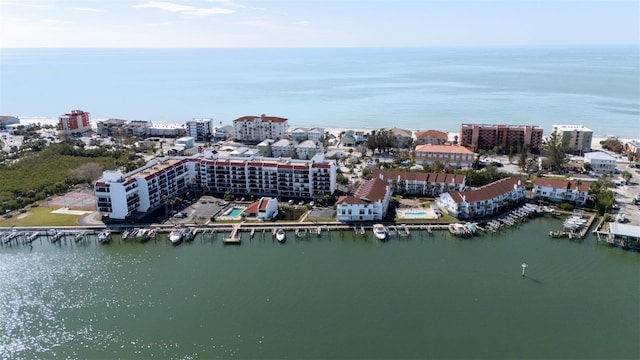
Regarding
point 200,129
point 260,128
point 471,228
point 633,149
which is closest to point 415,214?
point 471,228

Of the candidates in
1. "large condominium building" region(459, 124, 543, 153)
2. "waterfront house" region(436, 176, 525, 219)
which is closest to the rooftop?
"large condominium building" region(459, 124, 543, 153)

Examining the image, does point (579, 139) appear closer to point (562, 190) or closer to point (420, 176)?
point (562, 190)

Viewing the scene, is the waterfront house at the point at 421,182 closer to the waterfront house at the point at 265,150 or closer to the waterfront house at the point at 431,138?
the waterfront house at the point at 265,150

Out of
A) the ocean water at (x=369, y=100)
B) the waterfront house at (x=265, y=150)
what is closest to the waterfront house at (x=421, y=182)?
the waterfront house at (x=265, y=150)

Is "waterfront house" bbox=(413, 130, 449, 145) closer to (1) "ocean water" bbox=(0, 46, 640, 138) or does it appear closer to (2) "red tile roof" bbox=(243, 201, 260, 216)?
(1) "ocean water" bbox=(0, 46, 640, 138)

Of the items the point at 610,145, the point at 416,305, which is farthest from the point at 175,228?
the point at 610,145
